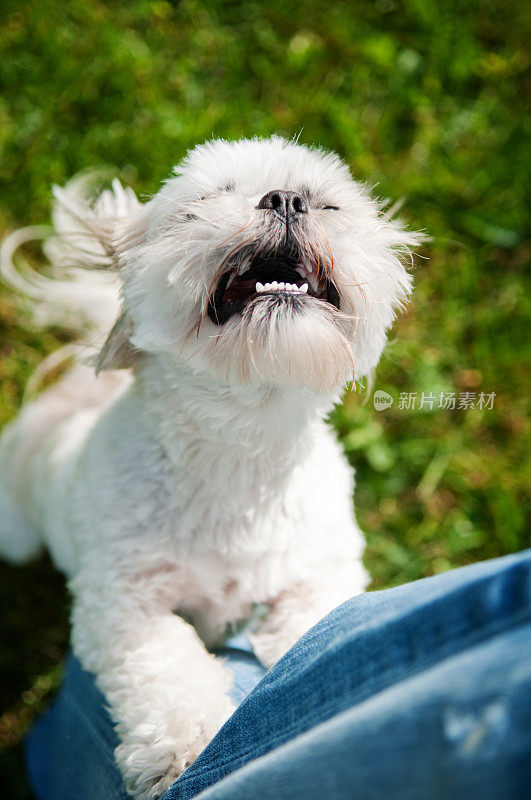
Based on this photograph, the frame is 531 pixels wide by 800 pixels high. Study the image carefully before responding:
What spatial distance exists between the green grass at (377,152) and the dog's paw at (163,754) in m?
1.38

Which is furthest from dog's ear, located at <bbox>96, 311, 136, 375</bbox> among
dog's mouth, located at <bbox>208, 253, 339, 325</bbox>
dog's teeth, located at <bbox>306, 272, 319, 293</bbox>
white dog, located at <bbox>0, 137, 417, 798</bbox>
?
dog's teeth, located at <bbox>306, 272, 319, 293</bbox>

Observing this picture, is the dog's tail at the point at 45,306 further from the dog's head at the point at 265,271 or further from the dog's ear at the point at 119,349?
the dog's head at the point at 265,271

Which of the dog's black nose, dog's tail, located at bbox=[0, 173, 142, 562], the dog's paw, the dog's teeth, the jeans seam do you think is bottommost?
the dog's paw

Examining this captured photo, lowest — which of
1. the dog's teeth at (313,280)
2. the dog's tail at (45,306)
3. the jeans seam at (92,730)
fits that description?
the jeans seam at (92,730)

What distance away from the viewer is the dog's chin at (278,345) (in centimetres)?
120

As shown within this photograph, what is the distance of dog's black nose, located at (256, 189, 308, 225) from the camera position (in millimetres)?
1213

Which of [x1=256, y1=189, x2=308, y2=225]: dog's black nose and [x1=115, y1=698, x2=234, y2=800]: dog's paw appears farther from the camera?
[x1=115, y1=698, x2=234, y2=800]: dog's paw

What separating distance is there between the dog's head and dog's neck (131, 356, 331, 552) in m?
0.11

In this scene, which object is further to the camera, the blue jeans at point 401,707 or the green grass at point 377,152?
the green grass at point 377,152

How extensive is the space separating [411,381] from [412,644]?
6.79 ft

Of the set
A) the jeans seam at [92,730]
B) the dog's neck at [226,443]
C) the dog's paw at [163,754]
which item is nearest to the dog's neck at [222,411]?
the dog's neck at [226,443]

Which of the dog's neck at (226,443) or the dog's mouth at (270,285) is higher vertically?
the dog's mouth at (270,285)

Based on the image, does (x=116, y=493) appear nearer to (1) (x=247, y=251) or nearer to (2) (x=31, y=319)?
(1) (x=247, y=251)

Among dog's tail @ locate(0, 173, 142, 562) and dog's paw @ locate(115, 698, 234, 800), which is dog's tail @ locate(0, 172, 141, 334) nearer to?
dog's tail @ locate(0, 173, 142, 562)
